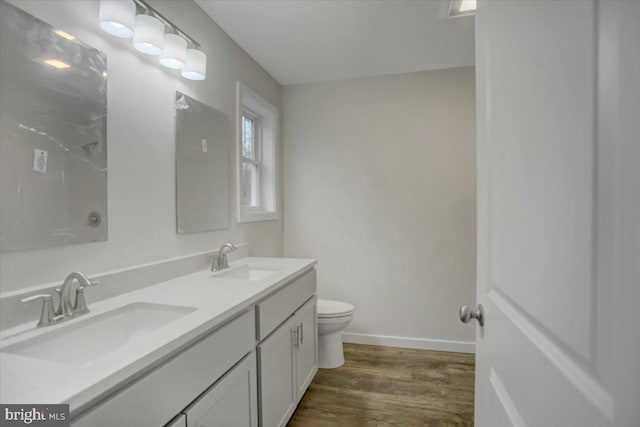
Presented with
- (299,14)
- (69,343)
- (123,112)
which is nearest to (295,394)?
(69,343)

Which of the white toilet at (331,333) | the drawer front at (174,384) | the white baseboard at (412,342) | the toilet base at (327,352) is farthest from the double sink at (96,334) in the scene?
the white baseboard at (412,342)

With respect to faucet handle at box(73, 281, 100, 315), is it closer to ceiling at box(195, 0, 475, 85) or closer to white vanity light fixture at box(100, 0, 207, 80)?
white vanity light fixture at box(100, 0, 207, 80)

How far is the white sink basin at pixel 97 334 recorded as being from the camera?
36.7 inches

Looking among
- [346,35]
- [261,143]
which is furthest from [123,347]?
[261,143]

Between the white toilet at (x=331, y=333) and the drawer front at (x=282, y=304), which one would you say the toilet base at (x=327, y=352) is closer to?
the white toilet at (x=331, y=333)

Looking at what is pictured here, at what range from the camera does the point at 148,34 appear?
1392 mm

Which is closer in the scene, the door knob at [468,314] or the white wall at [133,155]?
the door knob at [468,314]

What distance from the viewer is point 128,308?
1228 millimetres

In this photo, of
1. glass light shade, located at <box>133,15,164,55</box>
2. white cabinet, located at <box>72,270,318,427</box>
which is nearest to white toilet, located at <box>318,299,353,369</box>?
white cabinet, located at <box>72,270,318,427</box>

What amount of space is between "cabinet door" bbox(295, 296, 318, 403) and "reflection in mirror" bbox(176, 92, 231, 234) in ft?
2.54

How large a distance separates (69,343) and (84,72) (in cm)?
97

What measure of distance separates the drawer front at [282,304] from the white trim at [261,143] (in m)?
0.69

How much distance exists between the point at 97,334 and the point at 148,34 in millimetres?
1221

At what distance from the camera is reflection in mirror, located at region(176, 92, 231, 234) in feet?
5.74
